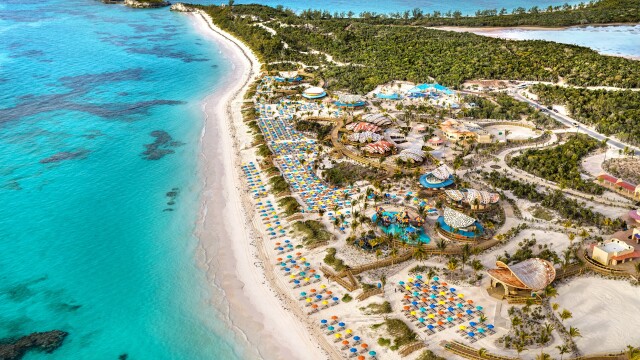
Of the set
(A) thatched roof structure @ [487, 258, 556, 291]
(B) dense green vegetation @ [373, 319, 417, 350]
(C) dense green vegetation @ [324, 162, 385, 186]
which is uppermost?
(C) dense green vegetation @ [324, 162, 385, 186]

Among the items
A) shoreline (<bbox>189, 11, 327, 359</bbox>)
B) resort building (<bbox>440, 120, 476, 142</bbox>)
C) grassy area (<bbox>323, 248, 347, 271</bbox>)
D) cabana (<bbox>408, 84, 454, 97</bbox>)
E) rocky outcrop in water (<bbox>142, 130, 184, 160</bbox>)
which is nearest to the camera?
shoreline (<bbox>189, 11, 327, 359</bbox>)

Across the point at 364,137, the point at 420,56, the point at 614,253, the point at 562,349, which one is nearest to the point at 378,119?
the point at 364,137

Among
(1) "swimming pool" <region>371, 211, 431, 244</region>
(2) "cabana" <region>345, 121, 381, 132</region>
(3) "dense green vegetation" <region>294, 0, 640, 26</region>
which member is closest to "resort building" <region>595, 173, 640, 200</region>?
(1) "swimming pool" <region>371, 211, 431, 244</region>

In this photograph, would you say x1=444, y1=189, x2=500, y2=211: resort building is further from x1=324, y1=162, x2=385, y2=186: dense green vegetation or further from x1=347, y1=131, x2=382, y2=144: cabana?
x1=347, y1=131, x2=382, y2=144: cabana

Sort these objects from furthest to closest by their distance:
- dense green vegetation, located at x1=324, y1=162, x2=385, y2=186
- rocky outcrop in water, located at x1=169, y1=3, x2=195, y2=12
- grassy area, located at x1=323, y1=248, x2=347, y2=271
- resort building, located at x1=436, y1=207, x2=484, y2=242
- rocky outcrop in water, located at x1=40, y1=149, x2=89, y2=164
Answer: rocky outcrop in water, located at x1=169, y1=3, x2=195, y2=12, rocky outcrop in water, located at x1=40, y1=149, x2=89, y2=164, dense green vegetation, located at x1=324, y1=162, x2=385, y2=186, resort building, located at x1=436, y1=207, x2=484, y2=242, grassy area, located at x1=323, y1=248, x2=347, y2=271

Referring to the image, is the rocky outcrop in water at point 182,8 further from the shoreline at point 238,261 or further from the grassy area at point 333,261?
the grassy area at point 333,261

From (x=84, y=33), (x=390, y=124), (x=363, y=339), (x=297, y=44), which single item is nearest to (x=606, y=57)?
(x=390, y=124)

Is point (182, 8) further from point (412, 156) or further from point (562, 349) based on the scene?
point (562, 349)
